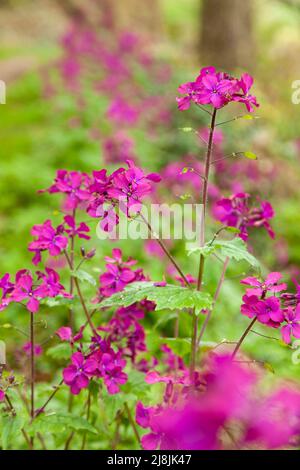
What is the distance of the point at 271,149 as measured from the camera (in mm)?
7258

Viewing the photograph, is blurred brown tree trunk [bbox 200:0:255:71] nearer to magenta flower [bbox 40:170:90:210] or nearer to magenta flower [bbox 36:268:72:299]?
magenta flower [bbox 40:170:90:210]

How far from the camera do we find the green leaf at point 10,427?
151cm

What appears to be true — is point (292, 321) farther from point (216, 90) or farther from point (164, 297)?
point (216, 90)

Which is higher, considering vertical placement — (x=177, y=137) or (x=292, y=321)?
(x=177, y=137)

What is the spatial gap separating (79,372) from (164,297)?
12.7 inches

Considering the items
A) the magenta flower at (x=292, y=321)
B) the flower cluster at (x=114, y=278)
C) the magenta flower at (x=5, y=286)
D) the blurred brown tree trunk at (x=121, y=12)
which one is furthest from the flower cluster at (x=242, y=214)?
the blurred brown tree trunk at (x=121, y=12)

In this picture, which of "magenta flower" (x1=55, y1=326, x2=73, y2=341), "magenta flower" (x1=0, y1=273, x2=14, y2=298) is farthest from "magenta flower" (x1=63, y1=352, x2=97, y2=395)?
"magenta flower" (x1=0, y1=273, x2=14, y2=298)

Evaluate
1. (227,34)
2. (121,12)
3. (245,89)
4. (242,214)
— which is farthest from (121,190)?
(121,12)

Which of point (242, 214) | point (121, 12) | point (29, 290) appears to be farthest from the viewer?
point (121, 12)

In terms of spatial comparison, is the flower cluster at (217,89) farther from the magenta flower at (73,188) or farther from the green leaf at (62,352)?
the green leaf at (62,352)

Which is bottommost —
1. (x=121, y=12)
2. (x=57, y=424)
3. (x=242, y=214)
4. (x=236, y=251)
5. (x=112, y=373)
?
(x=57, y=424)

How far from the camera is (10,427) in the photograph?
60.2 inches

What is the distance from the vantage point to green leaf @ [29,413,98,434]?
158 cm
